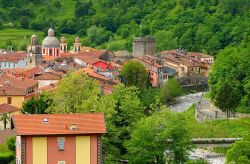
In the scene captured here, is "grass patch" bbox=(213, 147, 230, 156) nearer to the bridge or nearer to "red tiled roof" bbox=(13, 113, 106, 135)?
the bridge

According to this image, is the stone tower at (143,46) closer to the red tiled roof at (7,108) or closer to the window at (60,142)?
the red tiled roof at (7,108)

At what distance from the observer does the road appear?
266ft

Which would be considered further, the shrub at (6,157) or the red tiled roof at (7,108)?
the red tiled roof at (7,108)

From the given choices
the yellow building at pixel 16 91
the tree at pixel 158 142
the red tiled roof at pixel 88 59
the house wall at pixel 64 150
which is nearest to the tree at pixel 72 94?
the tree at pixel 158 142

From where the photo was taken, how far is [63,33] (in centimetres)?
14962

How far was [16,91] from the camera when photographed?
69.2 meters

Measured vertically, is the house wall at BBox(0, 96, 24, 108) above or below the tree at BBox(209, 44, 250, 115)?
below

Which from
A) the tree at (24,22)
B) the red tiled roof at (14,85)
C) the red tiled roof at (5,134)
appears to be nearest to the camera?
the red tiled roof at (5,134)

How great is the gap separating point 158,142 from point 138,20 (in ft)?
359

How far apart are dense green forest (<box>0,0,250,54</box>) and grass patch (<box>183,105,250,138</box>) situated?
63.4 meters

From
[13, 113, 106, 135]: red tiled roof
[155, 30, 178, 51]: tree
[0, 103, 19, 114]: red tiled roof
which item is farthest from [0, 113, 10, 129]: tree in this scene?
[155, 30, 178, 51]: tree

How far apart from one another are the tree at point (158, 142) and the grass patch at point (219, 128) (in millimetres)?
17386

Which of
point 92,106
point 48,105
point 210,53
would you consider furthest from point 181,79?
point 92,106

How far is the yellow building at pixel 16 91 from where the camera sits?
68.1m
